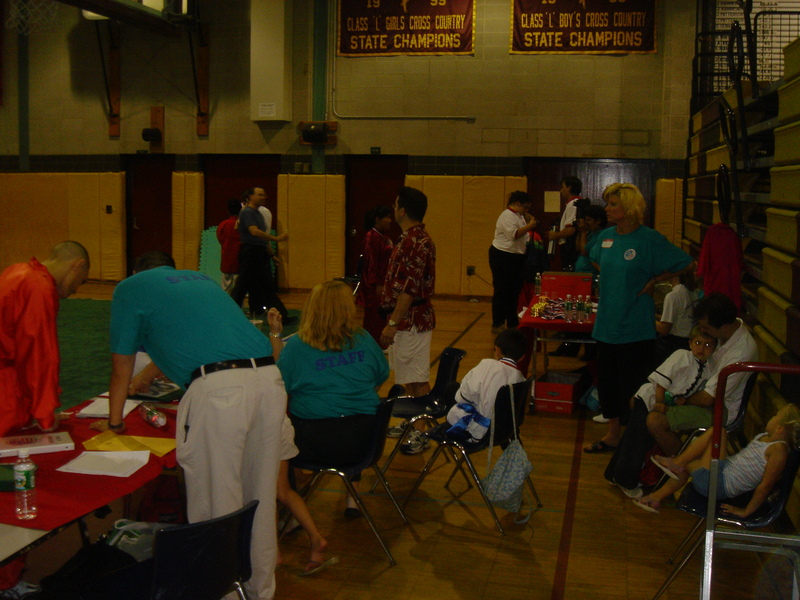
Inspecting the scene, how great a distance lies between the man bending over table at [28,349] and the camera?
11.0 ft

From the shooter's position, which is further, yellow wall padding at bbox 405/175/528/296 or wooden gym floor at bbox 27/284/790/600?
yellow wall padding at bbox 405/175/528/296

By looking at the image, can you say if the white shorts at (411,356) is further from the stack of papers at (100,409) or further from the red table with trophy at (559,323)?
the stack of papers at (100,409)

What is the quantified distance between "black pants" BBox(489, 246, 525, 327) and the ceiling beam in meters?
5.66

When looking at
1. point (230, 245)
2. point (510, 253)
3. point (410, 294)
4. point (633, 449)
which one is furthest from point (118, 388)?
point (230, 245)

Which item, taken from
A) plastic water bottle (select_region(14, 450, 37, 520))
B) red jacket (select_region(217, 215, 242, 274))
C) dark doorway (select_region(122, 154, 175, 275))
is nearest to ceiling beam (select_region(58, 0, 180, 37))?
dark doorway (select_region(122, 154, 175, 275))

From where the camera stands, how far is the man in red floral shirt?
16.0ft

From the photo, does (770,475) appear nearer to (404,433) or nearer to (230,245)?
(404,433)

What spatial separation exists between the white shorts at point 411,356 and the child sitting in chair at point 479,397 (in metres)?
0.90

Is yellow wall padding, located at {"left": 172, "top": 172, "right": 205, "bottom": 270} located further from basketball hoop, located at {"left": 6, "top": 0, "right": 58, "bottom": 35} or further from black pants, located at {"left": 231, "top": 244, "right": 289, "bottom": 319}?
black pants, located at {"left": 231, "top": 244, "right": 289, "bottom": 319}

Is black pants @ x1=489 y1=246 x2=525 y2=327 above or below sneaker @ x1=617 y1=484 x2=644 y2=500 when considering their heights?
above

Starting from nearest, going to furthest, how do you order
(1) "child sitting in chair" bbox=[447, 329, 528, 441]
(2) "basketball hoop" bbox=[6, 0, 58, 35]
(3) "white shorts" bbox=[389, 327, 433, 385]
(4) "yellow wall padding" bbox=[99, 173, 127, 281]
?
(1) "child sitting in chair" bbox=[447, 329, 528, 441] → (3) "white shorts" bbox=[389, 327, 433, 385] → (2) "basketball hoop" bbox=[6, 0, 58, 35] → (4) "yellow wall padding" bbox=[99, 173, 127, 281]

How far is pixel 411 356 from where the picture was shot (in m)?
5.07

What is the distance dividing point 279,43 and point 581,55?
440cm

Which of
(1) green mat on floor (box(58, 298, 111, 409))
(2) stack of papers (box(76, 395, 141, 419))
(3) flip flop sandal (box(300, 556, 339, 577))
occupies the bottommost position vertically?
(3) flip flop sandal (box(300, 556, 339, 577))
